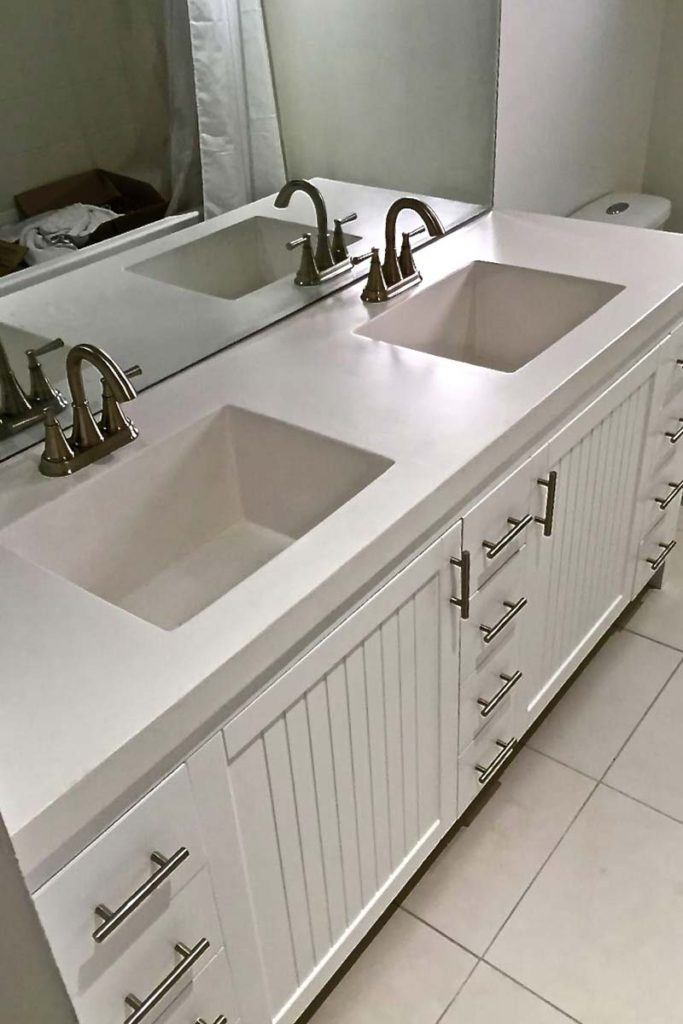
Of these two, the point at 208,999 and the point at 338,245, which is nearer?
the point at 208,999

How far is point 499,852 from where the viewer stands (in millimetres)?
1696

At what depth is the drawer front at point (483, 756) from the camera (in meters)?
1.54

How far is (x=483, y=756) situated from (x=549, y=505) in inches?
18.1

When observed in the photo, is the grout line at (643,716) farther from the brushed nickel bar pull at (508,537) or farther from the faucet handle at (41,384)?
the faucet handle at (41,384)

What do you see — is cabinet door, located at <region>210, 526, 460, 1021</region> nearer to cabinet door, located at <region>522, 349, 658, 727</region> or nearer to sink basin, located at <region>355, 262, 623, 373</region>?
cabinet door, located at <region>522, 349, 658, 727</region>

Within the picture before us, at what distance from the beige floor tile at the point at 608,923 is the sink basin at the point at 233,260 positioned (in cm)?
119

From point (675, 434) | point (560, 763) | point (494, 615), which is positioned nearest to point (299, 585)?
point (494, 615)

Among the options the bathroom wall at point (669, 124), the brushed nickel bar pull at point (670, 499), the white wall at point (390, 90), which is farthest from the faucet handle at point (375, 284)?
the bathroom wall at point (669, 124)

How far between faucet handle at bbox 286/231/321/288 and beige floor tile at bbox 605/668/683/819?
44.7 inches

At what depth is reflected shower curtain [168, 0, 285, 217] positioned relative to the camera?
4.63ft

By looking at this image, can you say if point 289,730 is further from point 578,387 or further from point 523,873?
point 523,873

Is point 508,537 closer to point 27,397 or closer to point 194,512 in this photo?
point 194,512

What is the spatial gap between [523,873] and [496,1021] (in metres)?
0.28

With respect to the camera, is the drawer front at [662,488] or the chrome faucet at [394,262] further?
the drawer front at [662,488]
